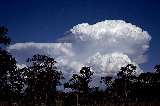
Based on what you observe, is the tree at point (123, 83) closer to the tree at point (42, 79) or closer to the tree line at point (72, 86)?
the tree line at point (72, 86)

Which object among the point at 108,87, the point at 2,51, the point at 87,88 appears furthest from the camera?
the point at 108,87

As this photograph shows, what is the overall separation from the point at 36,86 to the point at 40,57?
24.0 ft

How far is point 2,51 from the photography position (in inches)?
1101

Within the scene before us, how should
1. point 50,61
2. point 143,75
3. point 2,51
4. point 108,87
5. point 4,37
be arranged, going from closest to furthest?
point 2,51, point 4,37, point 50,61, point 108,87, point 143,75

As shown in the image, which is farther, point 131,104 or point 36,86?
point 36,86

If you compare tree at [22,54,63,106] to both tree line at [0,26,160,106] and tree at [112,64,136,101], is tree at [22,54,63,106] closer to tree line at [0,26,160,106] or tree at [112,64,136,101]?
tree line at [0,26,160,106]

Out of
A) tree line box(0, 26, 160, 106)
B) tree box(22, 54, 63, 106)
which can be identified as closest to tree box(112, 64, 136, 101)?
tree line box(0, 26, 160, 106)

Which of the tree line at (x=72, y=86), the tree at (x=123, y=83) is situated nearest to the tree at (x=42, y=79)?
the tree line at (x=72, y=86)

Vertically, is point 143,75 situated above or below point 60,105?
above

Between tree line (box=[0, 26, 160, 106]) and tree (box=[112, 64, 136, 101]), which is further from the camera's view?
tree (box=[112, 64, 136, 101])

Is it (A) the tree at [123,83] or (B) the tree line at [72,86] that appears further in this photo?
(A) the tree at [123,83]

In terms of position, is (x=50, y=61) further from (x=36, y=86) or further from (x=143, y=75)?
(x=143, y=75)

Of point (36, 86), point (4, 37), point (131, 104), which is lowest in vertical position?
point (131, 104)

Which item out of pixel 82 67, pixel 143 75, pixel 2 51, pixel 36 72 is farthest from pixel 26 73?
pixel 143 75
